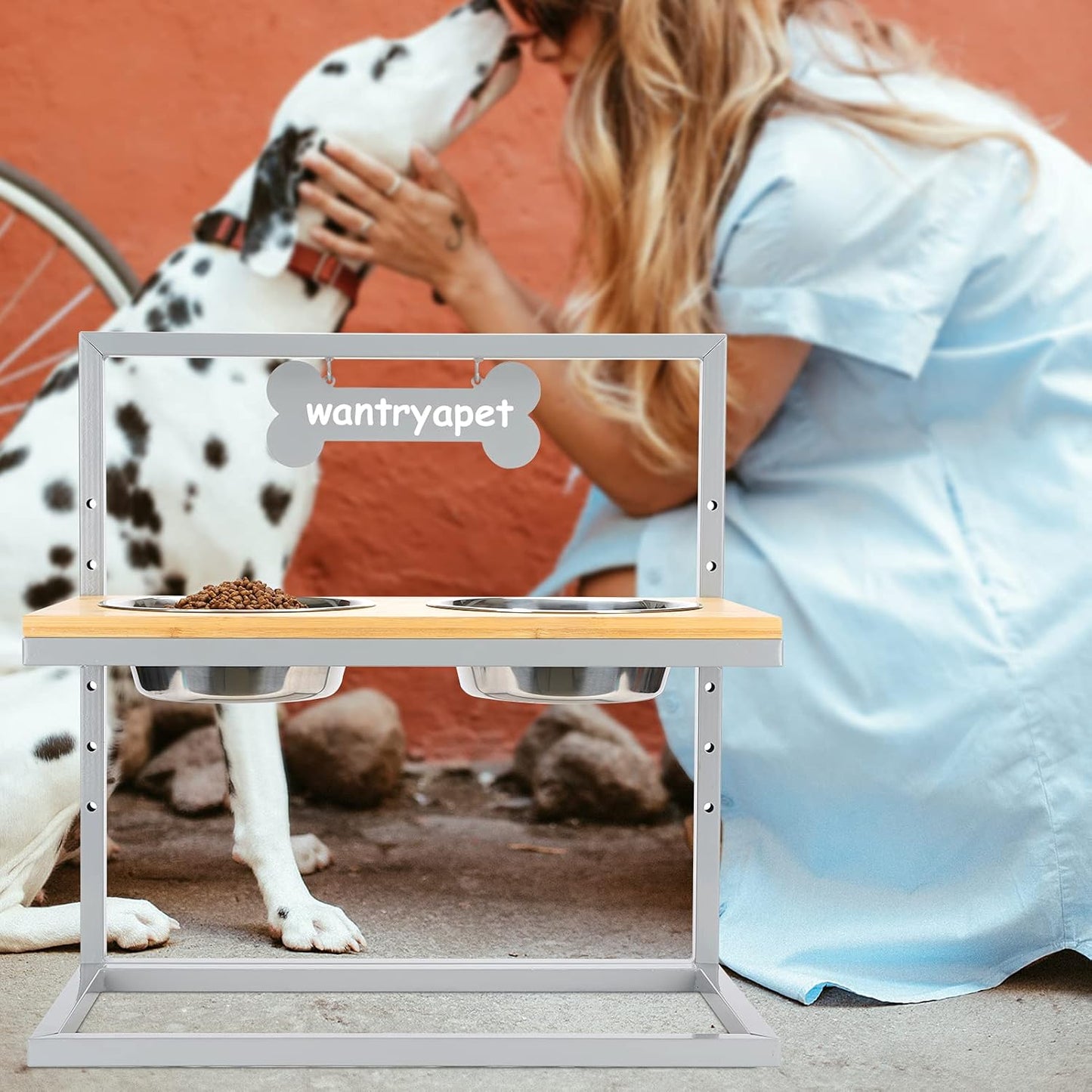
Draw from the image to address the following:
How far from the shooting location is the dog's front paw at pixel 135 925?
1779 millimetres

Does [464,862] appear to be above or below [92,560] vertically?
below

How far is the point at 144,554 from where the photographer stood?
2.00 m

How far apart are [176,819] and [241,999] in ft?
3.23

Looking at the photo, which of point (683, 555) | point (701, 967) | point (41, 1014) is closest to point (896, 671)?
point (683, 555)

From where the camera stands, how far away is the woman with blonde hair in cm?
180

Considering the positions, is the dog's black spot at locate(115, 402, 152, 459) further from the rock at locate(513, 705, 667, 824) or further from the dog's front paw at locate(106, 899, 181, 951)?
the rock at locate(513, 705, 667, 824)

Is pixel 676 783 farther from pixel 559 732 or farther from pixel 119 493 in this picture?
pixel 119 493

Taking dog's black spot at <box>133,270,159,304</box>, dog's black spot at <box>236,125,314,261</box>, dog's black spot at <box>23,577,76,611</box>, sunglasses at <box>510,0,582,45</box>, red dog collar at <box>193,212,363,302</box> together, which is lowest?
dog's black spot at <box>23,577,76,611</box>

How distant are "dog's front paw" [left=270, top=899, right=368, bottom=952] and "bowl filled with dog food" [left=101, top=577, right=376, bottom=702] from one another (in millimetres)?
488

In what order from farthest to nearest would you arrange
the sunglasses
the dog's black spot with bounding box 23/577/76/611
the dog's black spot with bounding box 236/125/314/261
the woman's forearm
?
1. the sunglasses
2. the woman's forearm
3. the dog's black spot with bounding box 236/125/314/261
4. the dog's black spot with bounding box 23/577/76/611

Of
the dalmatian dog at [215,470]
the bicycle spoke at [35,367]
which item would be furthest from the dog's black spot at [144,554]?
the bicycle spoke at [35,367]

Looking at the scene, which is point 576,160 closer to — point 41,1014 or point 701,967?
point 701,967

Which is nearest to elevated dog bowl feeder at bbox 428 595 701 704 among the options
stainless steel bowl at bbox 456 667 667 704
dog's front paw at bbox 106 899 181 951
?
stainless steel bowl at bbox 456 667 667 704

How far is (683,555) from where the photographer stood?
6.75 feet
